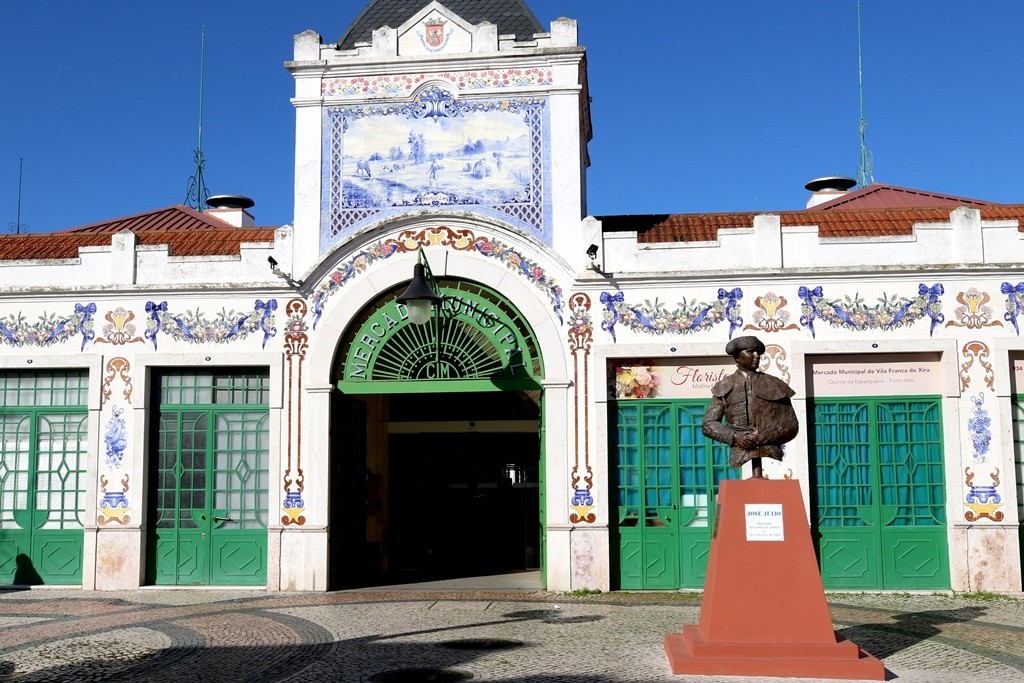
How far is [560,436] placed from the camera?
43.9ft

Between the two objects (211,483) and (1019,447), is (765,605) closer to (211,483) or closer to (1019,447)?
(1019,447)

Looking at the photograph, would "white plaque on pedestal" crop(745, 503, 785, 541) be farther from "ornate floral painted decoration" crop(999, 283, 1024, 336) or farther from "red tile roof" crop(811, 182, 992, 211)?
"red tile roof" crop(811, 182, 992, 211)

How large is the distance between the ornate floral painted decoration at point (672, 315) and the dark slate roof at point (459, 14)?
4.16 m

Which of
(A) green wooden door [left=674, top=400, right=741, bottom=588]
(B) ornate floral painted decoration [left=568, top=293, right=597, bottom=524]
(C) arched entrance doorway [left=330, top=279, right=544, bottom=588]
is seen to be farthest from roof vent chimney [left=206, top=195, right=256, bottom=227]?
(A) green wooden door [left=674, top=400, right=741, bottom=588]

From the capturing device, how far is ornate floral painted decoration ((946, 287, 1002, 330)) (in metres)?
13.2

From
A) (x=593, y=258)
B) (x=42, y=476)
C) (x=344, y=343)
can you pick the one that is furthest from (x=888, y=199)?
(x=42, y=476)

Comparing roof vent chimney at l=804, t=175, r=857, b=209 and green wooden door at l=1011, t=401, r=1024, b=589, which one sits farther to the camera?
roof vent chimney at l=804, t=175, r=857, b=209

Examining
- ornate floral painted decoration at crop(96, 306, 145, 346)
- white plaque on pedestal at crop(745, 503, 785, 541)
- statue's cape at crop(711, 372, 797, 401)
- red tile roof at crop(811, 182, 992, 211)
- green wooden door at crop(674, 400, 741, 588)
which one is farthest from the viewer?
red tile roof at crop(811, 182, 992, 211)

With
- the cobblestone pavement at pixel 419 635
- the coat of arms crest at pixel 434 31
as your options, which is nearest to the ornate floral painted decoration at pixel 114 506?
the cobblestone pavement at pixel 419 635

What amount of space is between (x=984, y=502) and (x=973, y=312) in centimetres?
237

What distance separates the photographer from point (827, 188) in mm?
22047

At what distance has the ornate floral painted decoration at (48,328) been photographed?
1412cm

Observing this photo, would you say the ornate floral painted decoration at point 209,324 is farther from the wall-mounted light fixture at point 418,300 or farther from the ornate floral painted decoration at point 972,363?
the ornate floral painted decoration at point 972,363

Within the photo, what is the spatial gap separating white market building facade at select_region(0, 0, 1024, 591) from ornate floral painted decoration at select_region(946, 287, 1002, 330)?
3cm
